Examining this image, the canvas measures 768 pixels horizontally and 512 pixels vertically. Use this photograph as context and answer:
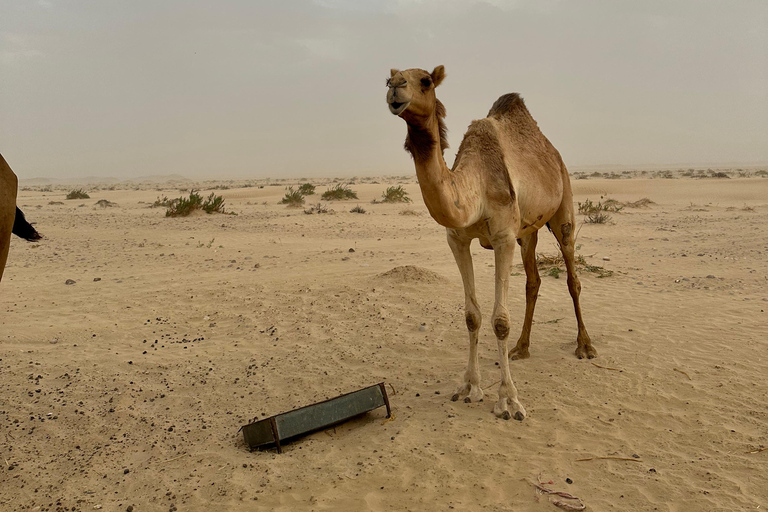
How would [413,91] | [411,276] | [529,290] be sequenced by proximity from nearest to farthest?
[413,91]
[529,290]
[411,276]

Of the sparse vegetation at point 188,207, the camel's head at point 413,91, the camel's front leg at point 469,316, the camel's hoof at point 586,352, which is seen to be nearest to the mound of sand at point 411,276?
the camel's hoof at point 586,352

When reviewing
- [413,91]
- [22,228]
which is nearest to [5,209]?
[22,228]

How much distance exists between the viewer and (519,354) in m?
5.94

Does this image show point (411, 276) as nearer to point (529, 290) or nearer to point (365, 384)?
point (529, 290)

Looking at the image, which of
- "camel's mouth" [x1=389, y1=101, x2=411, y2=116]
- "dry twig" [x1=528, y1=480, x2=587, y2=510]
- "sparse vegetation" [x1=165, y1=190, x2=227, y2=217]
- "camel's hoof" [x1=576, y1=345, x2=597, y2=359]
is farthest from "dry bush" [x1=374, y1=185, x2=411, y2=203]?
"dry twig" [x1=528, y1=480, x2=587, y2=510]

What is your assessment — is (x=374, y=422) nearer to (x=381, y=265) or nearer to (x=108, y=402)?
(x=108, y=402)

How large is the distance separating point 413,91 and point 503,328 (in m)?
2.23

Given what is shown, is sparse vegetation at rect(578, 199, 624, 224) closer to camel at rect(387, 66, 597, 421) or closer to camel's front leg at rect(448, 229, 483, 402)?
camel at rect(387, 66, 597, 421)

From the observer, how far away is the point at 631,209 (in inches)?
888

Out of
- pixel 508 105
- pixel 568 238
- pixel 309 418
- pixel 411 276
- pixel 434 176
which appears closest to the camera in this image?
pixel 434 176

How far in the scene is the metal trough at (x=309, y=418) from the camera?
3.87 meters

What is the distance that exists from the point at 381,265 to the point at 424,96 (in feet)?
23.0

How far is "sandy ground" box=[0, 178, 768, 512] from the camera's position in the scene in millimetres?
3473

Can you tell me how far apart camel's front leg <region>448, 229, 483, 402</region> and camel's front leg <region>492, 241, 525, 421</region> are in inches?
10.1
